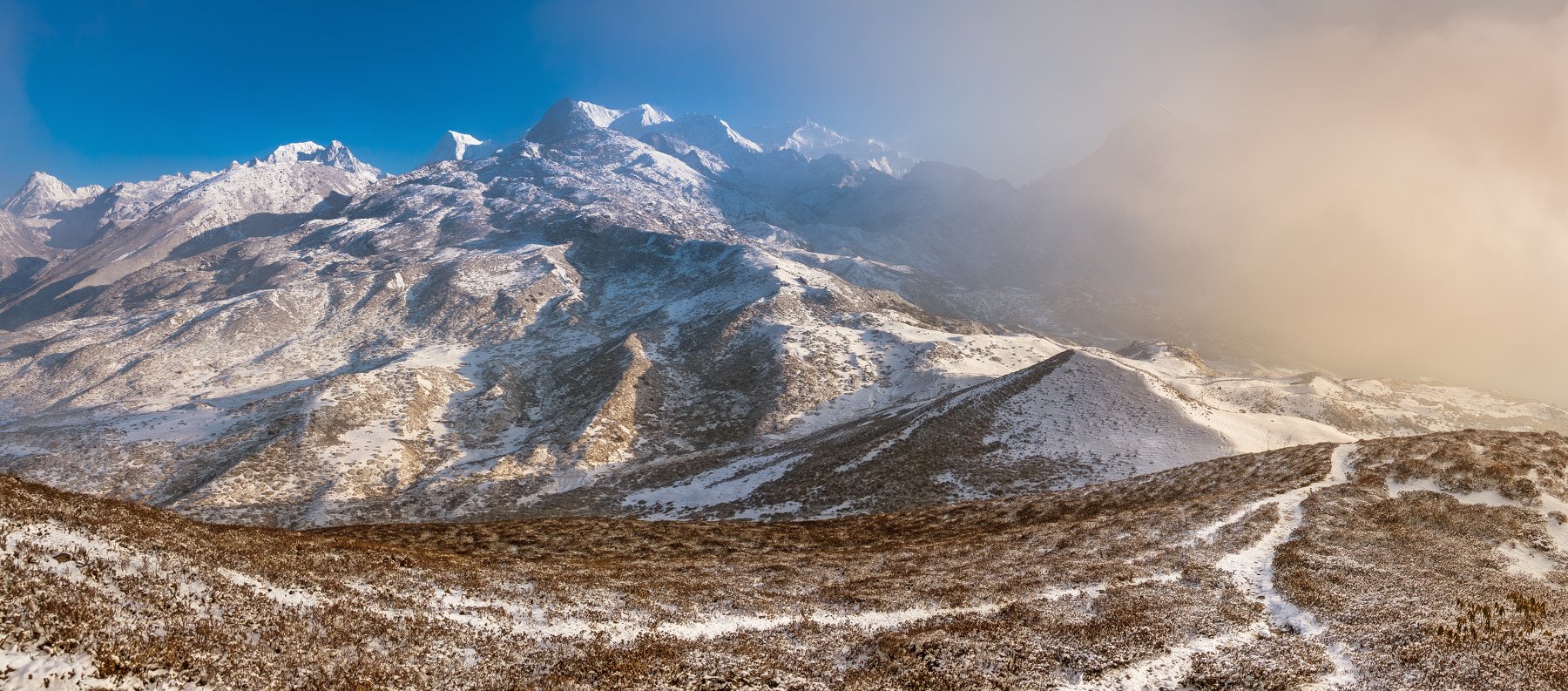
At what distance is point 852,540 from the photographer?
36375 millimetres

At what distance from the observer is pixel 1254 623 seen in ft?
63.4

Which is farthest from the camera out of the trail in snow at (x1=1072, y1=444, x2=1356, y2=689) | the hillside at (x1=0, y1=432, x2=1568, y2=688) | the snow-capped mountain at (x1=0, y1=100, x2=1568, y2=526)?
the snow-capped mountain at (x1=0, y1=100, x2=1568, y2=526)

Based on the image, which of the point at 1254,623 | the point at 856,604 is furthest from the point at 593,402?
the point at 1254,623

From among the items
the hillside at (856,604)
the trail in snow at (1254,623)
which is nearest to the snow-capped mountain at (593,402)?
the trail in snow at (1254,623)

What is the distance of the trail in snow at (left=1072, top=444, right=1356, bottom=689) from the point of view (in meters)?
15.9

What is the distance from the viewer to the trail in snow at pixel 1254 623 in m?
15.9

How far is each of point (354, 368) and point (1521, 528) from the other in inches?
5077

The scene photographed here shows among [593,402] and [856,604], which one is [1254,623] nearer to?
[856,604]

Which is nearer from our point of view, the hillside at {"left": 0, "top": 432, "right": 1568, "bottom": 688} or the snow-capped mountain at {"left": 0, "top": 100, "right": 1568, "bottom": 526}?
the hillside at {"left": 0, "top": 432, "right": 1568, "bottom": 688}

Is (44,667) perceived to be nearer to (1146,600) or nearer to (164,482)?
(1146,600)

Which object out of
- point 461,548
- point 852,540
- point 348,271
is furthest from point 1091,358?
point 348,271

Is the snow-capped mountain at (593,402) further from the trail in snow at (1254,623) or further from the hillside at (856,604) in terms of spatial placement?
the hillside at (856,604)

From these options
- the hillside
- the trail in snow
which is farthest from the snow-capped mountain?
the hillside

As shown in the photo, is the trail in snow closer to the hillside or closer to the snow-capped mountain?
the hillside
